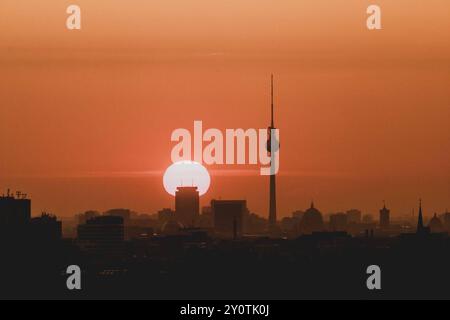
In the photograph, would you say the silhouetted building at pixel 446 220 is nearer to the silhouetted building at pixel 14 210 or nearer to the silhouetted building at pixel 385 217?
the silhouetted building at pixel 385 217

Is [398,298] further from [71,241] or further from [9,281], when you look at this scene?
[71,241]

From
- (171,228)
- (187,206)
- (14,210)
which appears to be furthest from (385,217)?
(14,210)

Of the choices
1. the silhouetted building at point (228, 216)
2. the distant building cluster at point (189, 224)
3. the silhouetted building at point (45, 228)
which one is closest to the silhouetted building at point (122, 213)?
the distant building cluster at point (189, 224)

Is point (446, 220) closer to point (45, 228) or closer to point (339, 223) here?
point (339, 223)

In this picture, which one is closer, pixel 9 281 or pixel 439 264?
pixel 9 281
